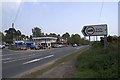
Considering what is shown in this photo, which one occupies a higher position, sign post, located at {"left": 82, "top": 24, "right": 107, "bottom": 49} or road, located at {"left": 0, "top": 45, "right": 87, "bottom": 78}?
sign post, located at {"left": 82, "top": 24, "right": 107, "bottom": 49}

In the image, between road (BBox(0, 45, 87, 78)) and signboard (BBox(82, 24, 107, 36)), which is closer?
road (BBox(0, 45, 87, 78))

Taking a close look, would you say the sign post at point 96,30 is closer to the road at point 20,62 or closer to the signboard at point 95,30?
the signboard at point 95,30

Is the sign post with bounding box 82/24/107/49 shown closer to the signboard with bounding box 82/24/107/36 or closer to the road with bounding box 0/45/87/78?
the signboard with bounding box 82/24/107/36

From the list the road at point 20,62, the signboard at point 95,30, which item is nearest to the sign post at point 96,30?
the signboard at point 95,30

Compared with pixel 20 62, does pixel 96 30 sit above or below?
above

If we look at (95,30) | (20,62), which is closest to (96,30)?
(95,30)

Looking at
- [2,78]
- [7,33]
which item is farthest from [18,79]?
[7,33]

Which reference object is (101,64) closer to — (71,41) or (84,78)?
(84,78)

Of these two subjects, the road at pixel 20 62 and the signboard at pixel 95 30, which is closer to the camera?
the road at pixel 20 62

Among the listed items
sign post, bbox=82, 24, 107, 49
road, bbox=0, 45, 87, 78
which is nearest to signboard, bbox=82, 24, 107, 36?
sign post, bbox=82, 24, 107, 49

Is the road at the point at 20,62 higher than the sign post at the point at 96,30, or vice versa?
the sign post at the point at 96,30

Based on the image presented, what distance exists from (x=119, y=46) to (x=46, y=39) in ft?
212

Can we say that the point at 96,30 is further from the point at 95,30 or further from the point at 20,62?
the point at 20,62

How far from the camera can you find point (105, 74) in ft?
19.1
